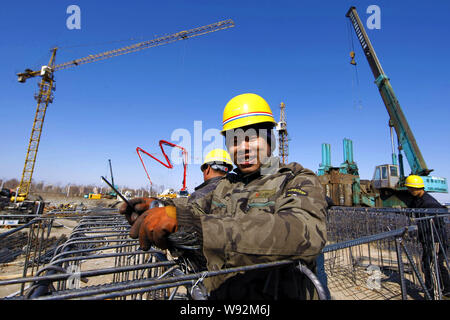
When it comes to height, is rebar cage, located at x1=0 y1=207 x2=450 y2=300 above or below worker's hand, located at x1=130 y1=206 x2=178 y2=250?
below

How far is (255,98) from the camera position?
7.20ft

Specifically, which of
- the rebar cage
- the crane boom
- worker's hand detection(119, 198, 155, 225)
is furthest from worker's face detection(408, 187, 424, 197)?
the crane boom

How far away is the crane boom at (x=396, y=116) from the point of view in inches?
540

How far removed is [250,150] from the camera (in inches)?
80.6

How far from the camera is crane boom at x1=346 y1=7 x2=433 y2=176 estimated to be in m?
13.7

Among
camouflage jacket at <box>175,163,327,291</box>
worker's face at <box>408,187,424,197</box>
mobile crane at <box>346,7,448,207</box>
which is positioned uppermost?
mobile crane at <box>346,7,448,207</box>

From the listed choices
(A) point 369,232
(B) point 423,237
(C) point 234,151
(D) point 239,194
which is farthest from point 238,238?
(A) point 369,232

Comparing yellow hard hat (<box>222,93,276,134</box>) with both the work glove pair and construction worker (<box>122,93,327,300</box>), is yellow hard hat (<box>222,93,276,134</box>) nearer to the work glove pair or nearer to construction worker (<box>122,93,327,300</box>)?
construction worker (<box>122,93,327,300</box>)

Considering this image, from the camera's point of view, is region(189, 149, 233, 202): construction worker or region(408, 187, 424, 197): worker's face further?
region(408, 187, 424, 197): worker's face

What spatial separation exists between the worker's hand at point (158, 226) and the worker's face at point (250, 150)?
1032 millimetres

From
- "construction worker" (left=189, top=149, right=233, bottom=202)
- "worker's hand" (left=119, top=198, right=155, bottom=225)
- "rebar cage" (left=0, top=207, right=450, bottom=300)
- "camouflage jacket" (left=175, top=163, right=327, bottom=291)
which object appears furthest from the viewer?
"construction worker" (left=189, top=149, right=233, bottom=202)

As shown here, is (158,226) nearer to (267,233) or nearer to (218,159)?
(267,233)

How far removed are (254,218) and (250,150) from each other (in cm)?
103

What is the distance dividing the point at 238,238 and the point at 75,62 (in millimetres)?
61367
